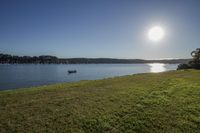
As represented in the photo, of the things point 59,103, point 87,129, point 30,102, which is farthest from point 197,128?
point 30,102

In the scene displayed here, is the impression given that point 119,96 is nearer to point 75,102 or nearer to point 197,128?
point 75,102

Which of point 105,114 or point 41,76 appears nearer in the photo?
point 105,114

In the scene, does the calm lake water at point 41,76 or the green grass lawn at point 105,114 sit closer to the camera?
the green grass lawn at point 105,114

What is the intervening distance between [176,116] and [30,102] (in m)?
6.72

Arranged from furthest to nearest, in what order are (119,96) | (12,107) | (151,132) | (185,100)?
(119,96)
(185,100)
(12,107)
(151,132)

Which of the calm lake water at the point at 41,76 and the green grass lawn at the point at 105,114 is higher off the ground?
the green grass lawn at the point at 105,114

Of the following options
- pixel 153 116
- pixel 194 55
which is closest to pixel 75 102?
pixel 153 116

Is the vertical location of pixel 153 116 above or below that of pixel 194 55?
below

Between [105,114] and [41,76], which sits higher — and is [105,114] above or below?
above

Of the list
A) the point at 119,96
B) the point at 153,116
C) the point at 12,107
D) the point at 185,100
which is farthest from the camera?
the point at 119,96

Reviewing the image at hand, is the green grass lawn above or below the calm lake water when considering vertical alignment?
above

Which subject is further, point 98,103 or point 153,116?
point 98,103

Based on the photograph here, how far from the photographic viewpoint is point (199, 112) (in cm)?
737

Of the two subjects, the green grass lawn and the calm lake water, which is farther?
the calm lake water
